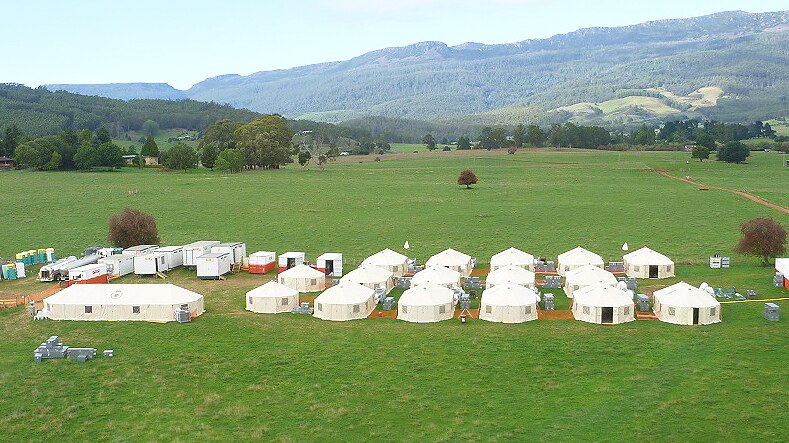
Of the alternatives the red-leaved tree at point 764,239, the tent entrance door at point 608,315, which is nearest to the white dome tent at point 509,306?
the tent entrance door at point 608,315

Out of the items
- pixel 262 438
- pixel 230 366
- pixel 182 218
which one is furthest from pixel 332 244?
pixel 262 438

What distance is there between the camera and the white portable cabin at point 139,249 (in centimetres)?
5736

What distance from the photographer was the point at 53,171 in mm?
151000

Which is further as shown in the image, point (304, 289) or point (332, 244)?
point (332, 244)

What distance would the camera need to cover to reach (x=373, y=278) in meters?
51.2

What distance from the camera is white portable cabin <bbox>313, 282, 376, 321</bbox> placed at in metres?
44.0

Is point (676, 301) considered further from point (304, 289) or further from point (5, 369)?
point (5, 369)

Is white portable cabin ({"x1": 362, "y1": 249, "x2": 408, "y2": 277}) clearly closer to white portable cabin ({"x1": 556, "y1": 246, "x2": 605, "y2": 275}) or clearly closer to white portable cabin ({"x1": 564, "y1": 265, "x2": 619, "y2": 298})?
white portable cabin ({"x1": 556, "y1": 246, "x2": 605, "y2": 275})

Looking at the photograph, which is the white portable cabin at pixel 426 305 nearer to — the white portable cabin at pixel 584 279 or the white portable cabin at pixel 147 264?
the white portable cabin at pixel 584 279

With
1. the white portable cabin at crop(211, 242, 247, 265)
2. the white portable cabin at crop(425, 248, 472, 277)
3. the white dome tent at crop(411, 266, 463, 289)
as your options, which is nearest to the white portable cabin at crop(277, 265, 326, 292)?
the white dome tent at crop(411, 266, 463, 289)

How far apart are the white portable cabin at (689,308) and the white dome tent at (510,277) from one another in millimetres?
9303

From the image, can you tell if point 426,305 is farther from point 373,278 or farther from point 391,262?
point 391,262

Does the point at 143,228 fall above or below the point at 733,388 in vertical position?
above

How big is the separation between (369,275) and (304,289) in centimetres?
454
